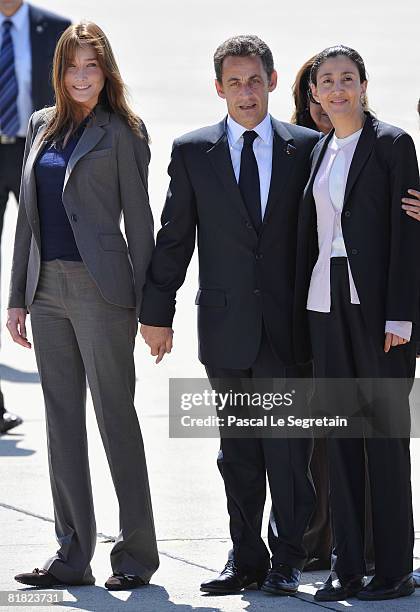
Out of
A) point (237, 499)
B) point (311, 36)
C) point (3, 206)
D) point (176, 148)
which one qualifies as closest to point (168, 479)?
point (237, 499)

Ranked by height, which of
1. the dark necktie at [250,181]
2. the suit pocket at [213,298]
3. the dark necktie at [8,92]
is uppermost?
the dark necktie at [8,92]

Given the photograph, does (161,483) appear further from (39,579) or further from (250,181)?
(250,181)

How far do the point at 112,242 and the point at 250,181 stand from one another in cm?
52

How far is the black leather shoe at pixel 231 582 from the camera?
508cm

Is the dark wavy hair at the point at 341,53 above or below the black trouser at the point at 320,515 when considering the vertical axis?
above

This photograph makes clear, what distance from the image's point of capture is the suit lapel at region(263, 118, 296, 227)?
5062 millimetres

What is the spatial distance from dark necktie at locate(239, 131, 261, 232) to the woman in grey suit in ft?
1.24

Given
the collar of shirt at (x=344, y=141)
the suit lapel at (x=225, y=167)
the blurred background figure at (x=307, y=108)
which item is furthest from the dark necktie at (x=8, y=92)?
the collar of shirt at (x=344, y=141)

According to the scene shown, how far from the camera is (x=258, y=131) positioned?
5113mm

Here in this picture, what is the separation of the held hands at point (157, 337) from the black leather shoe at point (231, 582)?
0.77 meters

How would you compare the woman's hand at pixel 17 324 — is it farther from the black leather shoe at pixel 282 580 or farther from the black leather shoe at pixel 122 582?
the black leather shoe at pixel 282 580

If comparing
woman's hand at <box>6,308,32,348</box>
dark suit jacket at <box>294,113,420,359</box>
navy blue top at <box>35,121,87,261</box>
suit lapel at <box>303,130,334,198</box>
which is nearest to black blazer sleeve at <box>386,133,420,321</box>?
dark suit jacket at <box>294,113,420,359</box>

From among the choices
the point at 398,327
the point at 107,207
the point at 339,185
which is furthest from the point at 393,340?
the point at 107,207

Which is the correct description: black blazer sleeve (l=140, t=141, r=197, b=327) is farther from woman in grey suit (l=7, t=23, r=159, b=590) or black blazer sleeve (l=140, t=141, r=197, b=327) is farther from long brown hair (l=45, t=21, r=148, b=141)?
long brown hair (l=45, t=21, r=148, b=141)
